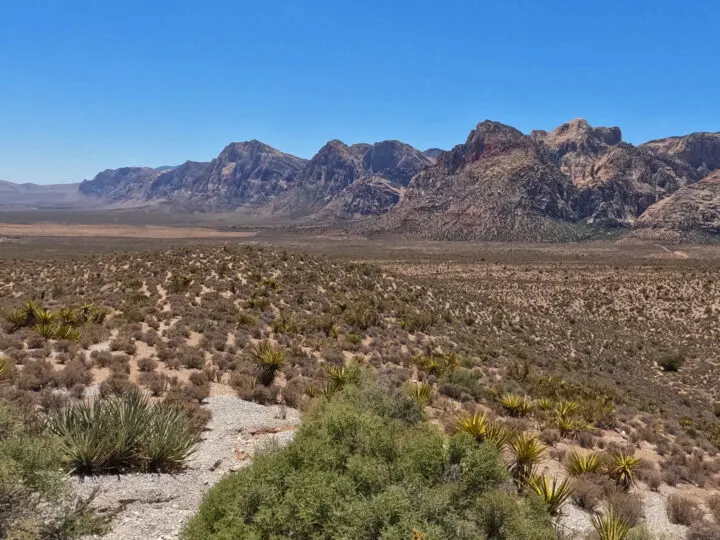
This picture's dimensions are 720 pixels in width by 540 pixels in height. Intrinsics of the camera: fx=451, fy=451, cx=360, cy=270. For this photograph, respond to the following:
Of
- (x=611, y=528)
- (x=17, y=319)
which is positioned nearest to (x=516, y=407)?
(x=611, y=528)


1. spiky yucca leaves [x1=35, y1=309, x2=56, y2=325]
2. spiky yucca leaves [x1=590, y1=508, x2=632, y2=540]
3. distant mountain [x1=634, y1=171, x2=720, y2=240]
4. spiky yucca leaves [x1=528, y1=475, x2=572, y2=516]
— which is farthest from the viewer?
distant mountain [x1=634, y1=171, x2=720, y2=240]

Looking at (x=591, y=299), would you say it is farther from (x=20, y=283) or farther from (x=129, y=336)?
(x=20, y=283)

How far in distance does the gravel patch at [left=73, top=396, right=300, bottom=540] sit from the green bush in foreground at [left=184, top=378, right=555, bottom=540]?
2.74 ft

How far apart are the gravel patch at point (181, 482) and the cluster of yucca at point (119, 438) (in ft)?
0.80

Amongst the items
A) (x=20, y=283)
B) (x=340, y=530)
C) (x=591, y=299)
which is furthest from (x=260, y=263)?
(x=591, y=299)

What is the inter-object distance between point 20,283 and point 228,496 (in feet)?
86.7

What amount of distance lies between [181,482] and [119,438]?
3.95 feet

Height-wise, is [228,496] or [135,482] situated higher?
[228,496]

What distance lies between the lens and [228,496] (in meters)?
5.56

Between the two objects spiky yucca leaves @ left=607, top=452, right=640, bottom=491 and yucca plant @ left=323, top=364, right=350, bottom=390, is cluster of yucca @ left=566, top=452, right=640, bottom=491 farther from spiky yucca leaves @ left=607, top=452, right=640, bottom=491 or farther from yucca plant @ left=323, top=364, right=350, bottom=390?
yucca plant @ left=323, top=364, right=350, bottom=390

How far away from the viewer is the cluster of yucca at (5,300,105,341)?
554 inches

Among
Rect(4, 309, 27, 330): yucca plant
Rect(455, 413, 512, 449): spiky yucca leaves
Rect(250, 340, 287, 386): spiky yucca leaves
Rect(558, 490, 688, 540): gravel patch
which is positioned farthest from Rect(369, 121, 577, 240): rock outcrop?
Rect(558, 490, 688, 540): gravel patch

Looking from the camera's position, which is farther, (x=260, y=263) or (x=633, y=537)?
(x=260, y=263)

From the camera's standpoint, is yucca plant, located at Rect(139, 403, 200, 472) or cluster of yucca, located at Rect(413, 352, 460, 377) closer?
yucca plant, located at Rect(139, 403, 200, 472)
